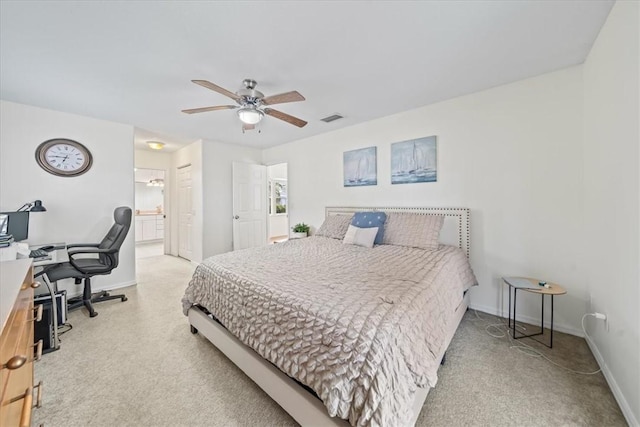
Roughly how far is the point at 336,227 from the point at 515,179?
A: 7.03 ft

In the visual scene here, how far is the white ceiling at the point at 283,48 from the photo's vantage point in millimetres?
1622

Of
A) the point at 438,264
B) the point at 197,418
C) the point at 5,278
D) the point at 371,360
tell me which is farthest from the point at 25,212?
the point at 438,264

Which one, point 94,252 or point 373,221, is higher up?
point 373,221

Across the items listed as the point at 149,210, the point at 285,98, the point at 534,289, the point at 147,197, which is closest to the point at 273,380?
the point at 285,98

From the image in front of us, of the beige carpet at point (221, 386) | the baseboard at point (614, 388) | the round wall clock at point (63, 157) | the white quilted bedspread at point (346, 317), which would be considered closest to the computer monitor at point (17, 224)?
the round wall clock at point (63, 157)

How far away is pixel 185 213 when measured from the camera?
5.39 metres

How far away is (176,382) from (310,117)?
3.25 meters

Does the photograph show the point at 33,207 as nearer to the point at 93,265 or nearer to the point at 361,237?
the point at 93,265

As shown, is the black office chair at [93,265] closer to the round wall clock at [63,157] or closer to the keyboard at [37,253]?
the keyboard at [37,253]

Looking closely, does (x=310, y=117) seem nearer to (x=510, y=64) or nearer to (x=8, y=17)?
(x=510, y=64)

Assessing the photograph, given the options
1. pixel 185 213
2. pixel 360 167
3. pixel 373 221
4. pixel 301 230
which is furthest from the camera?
pixel 185 213

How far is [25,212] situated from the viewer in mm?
2803

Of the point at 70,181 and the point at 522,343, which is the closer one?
the point at 522,343

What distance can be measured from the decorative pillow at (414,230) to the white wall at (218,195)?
330cm
